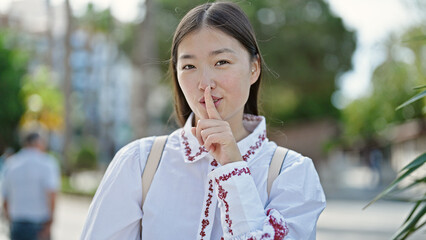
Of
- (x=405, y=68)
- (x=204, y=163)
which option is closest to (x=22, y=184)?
(x=204, y=163)

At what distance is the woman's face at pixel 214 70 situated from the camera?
1.83 meters

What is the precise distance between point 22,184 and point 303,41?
2434 centimetres

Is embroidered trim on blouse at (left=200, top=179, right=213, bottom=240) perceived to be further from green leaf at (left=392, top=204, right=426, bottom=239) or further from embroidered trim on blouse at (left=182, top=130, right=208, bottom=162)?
green leaf at (left=392, top=204, right=426, bottom=239)

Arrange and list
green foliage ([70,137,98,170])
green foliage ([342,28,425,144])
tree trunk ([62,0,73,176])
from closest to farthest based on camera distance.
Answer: tree trunk ([62,0,73,176]), green foliage ([342,28,425,144]), green foliage ([70,137,98,170])

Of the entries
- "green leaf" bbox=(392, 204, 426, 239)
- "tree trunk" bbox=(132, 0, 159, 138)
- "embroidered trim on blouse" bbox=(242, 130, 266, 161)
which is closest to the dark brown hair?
"embroidered trim on blouse" bbox=(242, 130, 266, 161)

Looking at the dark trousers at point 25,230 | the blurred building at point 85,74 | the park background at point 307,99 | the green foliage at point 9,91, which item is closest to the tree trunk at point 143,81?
the park background at point 307,99

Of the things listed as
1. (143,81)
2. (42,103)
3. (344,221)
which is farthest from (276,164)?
(42,103)

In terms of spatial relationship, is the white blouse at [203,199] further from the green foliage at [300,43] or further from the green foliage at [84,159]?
the green foliage at [84,159]

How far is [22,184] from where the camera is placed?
20.5 ft

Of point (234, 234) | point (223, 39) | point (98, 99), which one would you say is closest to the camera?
point (234, 234)

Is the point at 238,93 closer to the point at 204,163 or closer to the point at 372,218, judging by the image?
the point at 204,163

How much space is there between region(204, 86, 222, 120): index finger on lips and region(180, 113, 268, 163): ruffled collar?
0.15 meters

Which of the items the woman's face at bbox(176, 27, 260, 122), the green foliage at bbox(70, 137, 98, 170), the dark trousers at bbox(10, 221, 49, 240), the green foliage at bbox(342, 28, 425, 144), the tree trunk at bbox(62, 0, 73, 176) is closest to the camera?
the woman's face at bbox(176, 27, 260, 122)

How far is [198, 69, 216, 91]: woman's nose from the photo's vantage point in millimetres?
1813
